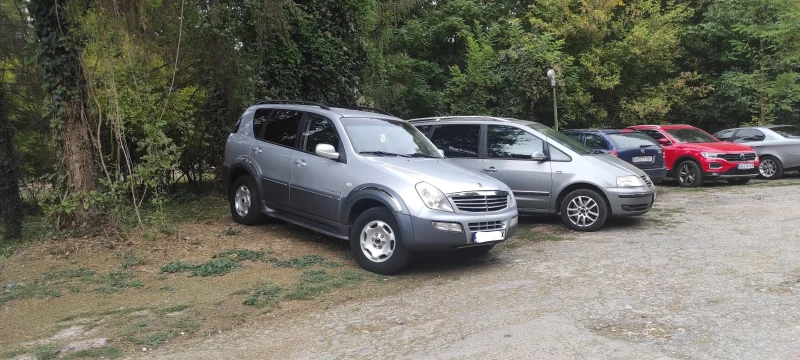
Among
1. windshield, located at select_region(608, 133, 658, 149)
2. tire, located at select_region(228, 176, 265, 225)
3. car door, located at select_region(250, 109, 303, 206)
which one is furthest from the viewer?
windshield, located at select_region(608, 133, 658, 149)

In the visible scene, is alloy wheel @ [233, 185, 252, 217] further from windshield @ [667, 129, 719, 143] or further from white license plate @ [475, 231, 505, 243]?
windshield @ [667, 129, 719, 143]

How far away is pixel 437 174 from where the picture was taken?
6.74 m

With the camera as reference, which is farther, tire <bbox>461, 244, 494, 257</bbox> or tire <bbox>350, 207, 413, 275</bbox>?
tire <bbox>461, 244, 494, 257</bbox>

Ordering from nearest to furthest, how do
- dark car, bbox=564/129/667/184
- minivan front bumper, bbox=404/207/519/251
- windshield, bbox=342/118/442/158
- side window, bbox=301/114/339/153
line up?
1. minivan front bumper, bbox=404/207/519/251
2. windshield, bbox=342/118/442/158
3. side window, bbox=301/114/339/153
4. dark car, bbox=564/129/667/184

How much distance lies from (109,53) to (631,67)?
69.8 ft

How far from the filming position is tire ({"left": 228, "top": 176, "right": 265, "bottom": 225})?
855cm

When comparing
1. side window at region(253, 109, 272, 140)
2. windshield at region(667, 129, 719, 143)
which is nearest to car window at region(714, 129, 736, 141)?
windshield at region(667, 129, 719, 143)

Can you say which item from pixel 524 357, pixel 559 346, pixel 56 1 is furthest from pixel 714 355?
pixel 56 1

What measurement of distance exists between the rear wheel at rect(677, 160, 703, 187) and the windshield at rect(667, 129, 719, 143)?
0.72 meters

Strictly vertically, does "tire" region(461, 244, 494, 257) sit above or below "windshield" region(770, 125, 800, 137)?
below

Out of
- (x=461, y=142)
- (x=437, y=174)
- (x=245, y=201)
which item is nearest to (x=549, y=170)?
(x=461, y=142)

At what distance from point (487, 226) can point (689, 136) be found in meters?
11.4

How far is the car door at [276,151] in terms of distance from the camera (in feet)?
26.3

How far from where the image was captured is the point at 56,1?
7.31m
